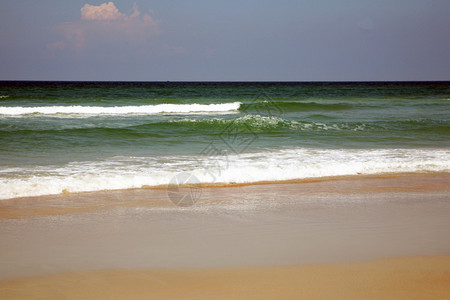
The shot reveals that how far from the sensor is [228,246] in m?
4.33

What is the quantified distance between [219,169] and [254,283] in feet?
15.2

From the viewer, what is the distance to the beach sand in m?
3.47

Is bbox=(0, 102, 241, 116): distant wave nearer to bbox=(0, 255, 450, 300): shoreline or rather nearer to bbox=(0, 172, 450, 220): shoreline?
bbox=(0, 172, 450, 220): shoreline

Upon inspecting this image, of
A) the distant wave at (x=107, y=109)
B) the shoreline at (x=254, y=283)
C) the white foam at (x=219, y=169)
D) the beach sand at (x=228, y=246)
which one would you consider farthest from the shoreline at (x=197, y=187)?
the distant wave at (x=107, y=109)

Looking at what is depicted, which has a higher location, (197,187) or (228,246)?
(197,187)

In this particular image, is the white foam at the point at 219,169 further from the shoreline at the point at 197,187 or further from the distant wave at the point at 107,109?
the distant wave at the point at 107,109

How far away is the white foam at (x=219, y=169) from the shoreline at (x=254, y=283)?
10.6 feet

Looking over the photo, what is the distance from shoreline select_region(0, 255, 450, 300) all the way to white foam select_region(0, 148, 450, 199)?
3233 millimetres

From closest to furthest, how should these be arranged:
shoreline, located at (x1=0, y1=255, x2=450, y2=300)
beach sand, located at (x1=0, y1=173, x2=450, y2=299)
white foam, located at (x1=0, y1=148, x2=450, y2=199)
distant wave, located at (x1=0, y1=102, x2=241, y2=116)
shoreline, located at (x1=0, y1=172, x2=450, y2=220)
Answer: shoreline, located at (x1=0, y1=255, x2=450, y2=300), beach sand, located at (x1=0, y1=173, x2=450, y2=299), shoreline, located at (x1=0, y1=172, x2=450, y2=220), white foam, located at (x1=0, y1=148, x2=450, y2=199), distant wave, located at (x1=0, y1=102, x2=241, y2=116)

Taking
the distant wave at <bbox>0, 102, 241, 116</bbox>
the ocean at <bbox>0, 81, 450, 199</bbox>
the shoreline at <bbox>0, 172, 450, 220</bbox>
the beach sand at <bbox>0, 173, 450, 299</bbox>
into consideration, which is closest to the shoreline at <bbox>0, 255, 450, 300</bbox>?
the beach sand at <bbox>0, 173, 450, 299</bbox>

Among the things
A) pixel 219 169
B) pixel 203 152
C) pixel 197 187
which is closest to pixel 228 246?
pixel 197 187

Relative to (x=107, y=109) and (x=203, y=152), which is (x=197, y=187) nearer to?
(x=203, y=152)

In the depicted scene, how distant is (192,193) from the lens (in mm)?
6496

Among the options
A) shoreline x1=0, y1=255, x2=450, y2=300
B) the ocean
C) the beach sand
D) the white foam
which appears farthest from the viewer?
the ocean
